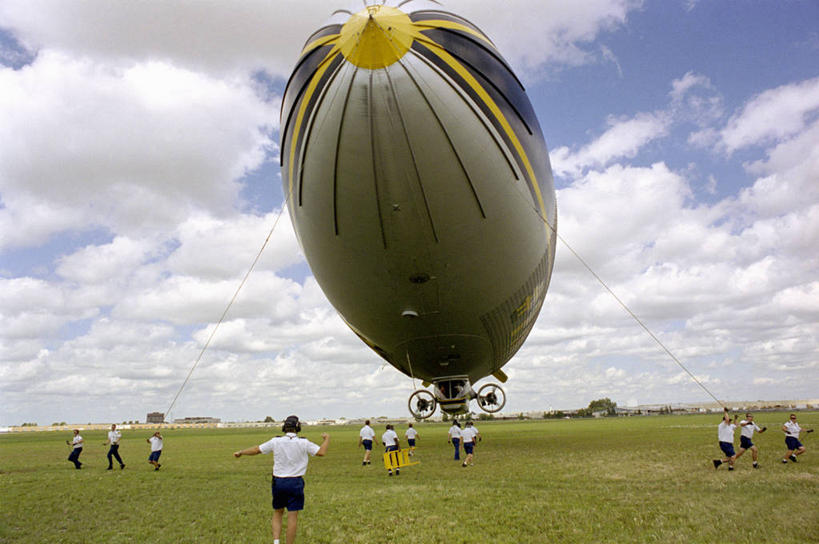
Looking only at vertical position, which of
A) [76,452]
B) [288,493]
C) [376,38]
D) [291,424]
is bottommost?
[76,452]

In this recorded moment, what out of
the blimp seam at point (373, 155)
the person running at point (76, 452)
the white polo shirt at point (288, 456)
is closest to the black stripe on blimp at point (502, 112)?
the blimp seam at point (373, 155)

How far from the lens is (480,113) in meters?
7.80

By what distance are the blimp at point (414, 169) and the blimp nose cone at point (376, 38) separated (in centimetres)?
2

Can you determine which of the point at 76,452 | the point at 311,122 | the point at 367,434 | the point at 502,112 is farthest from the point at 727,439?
the point at 76,452

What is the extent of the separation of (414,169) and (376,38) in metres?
2.02

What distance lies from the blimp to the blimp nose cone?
0.06 ft

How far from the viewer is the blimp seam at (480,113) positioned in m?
7.35

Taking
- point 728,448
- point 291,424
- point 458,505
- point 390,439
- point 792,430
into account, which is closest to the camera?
point 291,424

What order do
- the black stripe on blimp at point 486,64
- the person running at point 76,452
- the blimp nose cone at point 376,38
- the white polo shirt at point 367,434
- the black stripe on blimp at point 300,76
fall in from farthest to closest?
the person running at point 76,452 < the white polo shirt at point 367,434 < the black stripe on blimp at point 300,76 < the black stripe on blimp at point 486,64 < the blimp nose cone at point 376,38

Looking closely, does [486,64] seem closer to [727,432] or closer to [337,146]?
[337,146]

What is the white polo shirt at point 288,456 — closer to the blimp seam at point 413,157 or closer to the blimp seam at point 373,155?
the blimp seam at point 373,155

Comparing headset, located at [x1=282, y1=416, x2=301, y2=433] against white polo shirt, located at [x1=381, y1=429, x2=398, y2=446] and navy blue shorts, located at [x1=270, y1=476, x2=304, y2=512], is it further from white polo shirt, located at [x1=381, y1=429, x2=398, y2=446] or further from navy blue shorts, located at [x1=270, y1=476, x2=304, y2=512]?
white polo shirt, located at [x1=381, y1=429, x2=398, y2=446]

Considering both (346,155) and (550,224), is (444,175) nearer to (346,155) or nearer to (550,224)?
(346,155)

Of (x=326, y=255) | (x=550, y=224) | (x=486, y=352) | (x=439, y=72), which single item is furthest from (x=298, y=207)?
(x=486, y=352)
